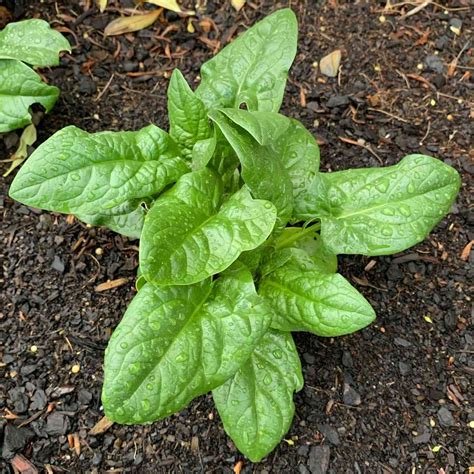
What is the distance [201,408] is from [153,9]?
6.15ft

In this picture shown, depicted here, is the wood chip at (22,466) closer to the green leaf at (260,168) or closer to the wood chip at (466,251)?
the green leaf at (260,168)

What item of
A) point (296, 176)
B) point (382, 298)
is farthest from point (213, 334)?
point (382, 298)

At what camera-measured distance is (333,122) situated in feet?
9.25

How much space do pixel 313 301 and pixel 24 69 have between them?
148 centimetres

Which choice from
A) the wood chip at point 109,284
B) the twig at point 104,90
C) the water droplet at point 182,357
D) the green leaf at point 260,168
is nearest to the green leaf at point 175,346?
the water droplet at point 182,357

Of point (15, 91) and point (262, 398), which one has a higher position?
point (15, 91)

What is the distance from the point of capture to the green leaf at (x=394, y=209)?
206 cm

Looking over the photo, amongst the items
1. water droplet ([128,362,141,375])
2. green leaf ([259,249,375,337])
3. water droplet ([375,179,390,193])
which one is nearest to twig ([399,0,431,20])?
water droplet ([375,179,390,193])

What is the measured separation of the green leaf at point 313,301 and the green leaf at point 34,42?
1292mm

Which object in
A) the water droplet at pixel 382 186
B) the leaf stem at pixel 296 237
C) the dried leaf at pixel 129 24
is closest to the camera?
the water droplet at pixel 382 186

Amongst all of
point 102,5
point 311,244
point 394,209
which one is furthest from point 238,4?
point 394,209

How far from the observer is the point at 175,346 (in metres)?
1.76

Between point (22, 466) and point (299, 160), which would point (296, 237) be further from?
point (22, 466)

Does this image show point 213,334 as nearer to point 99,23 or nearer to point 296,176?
point 296,176
